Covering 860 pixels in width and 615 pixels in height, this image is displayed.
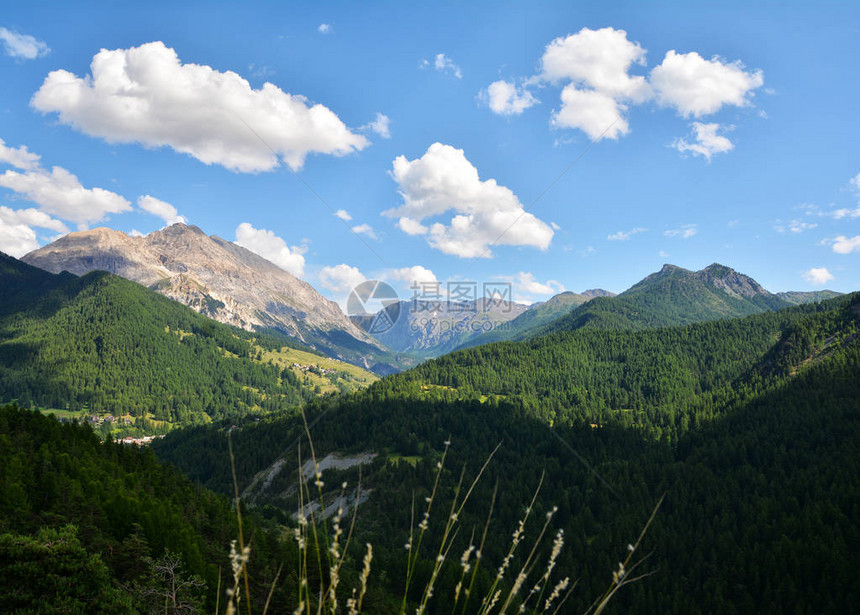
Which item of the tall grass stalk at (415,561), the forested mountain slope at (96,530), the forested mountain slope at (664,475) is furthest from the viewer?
the forested mountain slope at (664,475)

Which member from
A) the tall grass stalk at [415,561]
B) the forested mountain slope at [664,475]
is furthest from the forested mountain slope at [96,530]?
the tall grass stalk at [415,561]

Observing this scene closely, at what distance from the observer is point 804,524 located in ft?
288

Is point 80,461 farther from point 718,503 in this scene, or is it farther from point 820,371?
point 820,371

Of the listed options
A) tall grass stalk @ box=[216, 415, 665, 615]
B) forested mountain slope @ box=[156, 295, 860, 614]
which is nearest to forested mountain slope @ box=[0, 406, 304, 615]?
forested mountain slope @ box=[156, 295, 860, 614]

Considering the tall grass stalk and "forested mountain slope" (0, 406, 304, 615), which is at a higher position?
the tall grass stalk

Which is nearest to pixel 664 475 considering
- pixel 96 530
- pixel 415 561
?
pixel 96 530

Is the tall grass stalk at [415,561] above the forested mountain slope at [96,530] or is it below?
above

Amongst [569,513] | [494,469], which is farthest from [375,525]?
[569,513]

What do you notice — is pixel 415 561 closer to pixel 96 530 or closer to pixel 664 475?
pixel 96 530

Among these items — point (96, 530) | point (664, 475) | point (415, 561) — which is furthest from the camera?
point (664, 475)

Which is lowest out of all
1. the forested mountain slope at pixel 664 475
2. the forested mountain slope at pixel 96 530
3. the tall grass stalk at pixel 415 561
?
the forested mountain slope at pixel 664 475

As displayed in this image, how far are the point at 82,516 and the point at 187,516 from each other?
Result: 20.7 m

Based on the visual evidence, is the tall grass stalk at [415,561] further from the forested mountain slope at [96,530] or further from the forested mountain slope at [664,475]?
the forested mountain slope at [664,475]

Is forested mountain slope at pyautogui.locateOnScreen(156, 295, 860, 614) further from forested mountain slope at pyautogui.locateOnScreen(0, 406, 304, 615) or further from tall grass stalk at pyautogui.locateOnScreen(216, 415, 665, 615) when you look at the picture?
tall grass stalk at pyautogui.locateOnScreen(216, 415, 665, 615)
